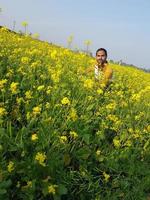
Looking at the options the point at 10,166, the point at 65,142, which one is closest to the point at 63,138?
the point at 65,142

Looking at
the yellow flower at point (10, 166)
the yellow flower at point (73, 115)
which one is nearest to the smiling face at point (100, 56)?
the yellow flower at point (73, 115)

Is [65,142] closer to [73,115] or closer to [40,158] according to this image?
[73,115]

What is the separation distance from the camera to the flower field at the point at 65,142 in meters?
3.84

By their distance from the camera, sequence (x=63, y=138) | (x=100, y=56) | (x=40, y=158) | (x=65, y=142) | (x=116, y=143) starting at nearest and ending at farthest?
1. (x=40, y=158)
2. (x=63, y=138)
3. (x=65, y=142)
4. (x=116, y=143)
5. (x=100, y=56)

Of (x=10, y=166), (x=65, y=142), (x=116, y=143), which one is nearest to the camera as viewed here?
(x=10, y=166)

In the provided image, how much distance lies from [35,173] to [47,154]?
0.84ft

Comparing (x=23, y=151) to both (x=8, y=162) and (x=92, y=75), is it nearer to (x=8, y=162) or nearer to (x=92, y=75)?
(x=8, y=162)

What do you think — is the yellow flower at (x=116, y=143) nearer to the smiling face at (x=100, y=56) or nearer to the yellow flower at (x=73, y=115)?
the yellow flower at (x=73, y=115)

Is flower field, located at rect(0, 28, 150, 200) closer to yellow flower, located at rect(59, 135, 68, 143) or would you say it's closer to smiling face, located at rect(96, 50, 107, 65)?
yellow flower, located at rect(59, 135, 68, 143)

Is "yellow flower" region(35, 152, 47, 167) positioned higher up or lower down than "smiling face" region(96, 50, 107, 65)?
lower down

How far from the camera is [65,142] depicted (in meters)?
4.46

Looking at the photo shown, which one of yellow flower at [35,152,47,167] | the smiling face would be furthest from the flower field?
the smiling face

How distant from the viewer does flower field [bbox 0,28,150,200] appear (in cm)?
384

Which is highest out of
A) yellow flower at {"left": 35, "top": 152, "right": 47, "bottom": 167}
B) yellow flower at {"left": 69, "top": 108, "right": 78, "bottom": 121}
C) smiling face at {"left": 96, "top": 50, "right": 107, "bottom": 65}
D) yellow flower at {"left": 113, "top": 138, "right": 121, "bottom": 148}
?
smiling face at {"left": 96, "top": 50, "right": 107, "bottom": 65}
